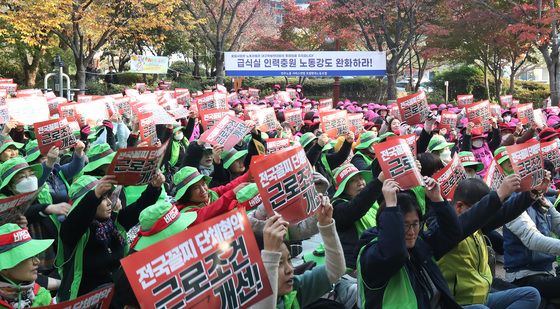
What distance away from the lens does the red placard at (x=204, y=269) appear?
8.00ft

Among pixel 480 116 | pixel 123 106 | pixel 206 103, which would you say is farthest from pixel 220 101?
pixel 480 116

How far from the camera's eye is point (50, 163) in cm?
615

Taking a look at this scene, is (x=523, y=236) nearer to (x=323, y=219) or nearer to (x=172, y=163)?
(x=323, y=219)

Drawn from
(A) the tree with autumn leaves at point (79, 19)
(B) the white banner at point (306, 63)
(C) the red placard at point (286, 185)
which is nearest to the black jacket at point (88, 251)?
(C) the red placard at point (286, 185)

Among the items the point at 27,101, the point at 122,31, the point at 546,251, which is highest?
the point at 122,31

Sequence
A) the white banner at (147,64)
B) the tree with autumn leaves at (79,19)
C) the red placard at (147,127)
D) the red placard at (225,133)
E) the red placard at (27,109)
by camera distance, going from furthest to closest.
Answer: the white banner at (147,64) < the tree with autumn leaves at (79,19) < the red placard at (27,109) < the red placard at (147,127) < the red placard at (225,133)

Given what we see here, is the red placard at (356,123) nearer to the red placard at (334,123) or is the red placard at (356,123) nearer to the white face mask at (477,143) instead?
the red placard at (334,123)

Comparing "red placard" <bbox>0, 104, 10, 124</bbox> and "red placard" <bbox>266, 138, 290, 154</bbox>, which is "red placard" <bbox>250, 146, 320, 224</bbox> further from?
"red placard" <bbox>0, 104, 10, 124</bbox>

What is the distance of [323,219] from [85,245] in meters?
1.74

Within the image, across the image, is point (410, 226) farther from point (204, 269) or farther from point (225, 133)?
point (225, 133)

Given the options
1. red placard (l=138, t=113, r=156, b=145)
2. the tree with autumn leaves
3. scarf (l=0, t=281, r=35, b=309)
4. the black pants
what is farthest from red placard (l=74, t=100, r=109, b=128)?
the tree with autumn leaves

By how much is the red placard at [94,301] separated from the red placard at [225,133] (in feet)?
11.4

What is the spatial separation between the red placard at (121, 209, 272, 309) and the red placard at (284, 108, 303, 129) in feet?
25.9

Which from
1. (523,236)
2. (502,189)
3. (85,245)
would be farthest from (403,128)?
(85,245)
